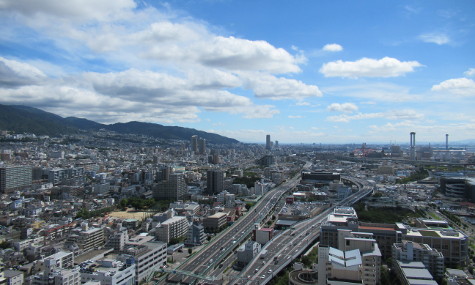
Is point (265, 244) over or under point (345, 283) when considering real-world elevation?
under

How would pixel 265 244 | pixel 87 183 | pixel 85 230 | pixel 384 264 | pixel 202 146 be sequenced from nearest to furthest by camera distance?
pixel 384 264
pixel 265 244
pixel 85 230
pixel 87 183
pixel 202 146

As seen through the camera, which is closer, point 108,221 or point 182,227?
point 182,227

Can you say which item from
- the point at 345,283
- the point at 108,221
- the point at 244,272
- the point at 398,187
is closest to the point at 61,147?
the point at 108,221

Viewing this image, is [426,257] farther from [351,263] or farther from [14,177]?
[14,177]

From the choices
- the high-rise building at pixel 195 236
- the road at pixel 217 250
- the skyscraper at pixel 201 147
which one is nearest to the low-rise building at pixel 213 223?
the road at pixel 217 250

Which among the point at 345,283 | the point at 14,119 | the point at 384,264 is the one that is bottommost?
the point at 384,264

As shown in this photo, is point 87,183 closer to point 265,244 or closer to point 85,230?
point 85,230
